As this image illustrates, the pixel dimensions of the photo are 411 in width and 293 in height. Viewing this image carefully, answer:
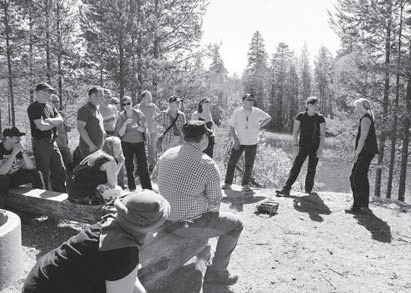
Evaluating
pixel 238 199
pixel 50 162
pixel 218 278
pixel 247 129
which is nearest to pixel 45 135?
pixel 50 162

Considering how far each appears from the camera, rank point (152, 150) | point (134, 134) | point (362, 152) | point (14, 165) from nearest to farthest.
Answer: point (14, 165), point (362, 152), point (134, 134), point (152, 150)

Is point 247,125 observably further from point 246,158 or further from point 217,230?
point 217,230

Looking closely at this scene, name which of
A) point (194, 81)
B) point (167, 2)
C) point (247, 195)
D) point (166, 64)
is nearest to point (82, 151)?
point (247, 195)

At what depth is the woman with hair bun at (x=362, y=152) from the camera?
18.5 ft

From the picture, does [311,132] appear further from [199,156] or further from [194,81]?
[194,81]

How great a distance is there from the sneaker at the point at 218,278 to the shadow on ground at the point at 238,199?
7.82 feet

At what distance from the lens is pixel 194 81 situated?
15.4m

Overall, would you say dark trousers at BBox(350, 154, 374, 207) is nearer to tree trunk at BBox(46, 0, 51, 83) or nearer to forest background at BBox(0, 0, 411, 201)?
forest background at BBox(0, 0, 411, 201)

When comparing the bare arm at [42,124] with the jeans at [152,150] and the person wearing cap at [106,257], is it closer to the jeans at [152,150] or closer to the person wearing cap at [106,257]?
the jeans at [152,150]

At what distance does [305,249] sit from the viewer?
14.5 ft

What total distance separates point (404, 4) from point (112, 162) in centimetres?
1219

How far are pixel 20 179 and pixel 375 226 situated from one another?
5.00 meters

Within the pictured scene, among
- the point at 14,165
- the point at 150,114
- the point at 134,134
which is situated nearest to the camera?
the point at 14,165

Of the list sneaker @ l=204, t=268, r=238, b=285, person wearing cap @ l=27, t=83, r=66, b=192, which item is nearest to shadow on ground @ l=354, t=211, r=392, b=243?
sneaker @ l=204, t=268, r=238, b=285
